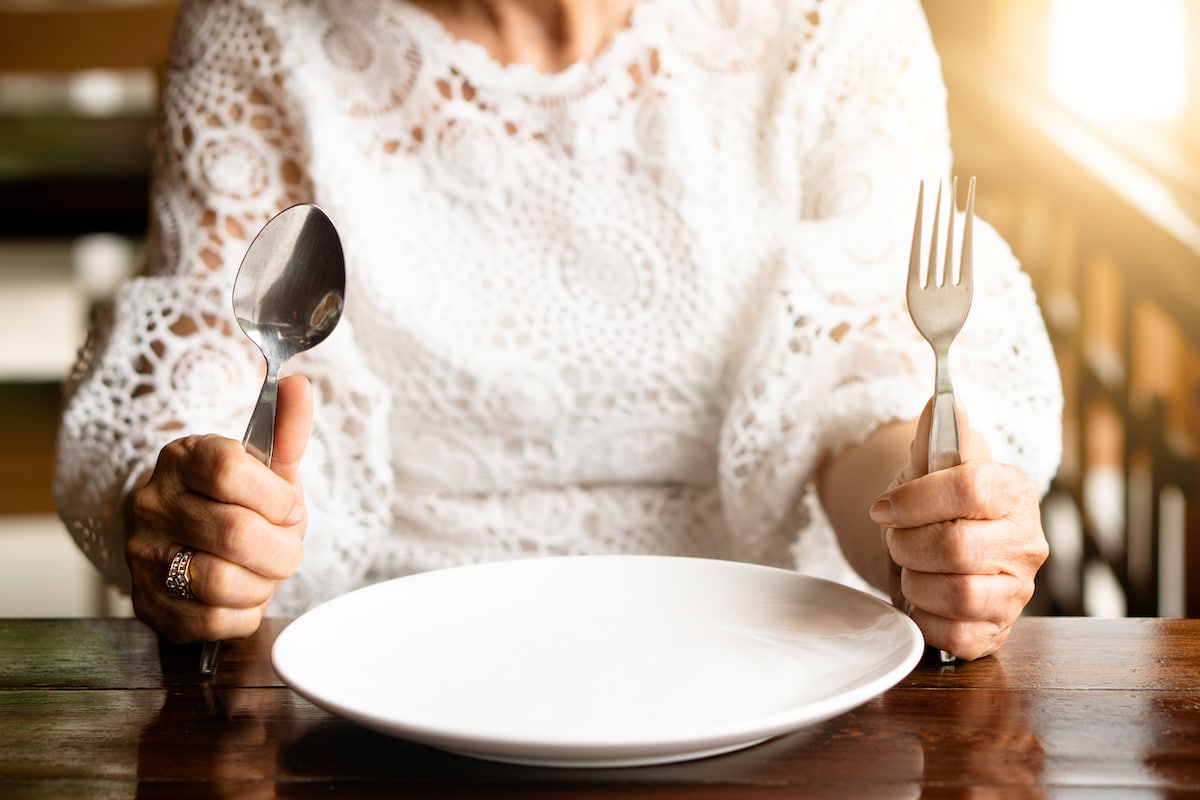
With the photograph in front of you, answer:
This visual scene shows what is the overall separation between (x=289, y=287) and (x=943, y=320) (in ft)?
1.31

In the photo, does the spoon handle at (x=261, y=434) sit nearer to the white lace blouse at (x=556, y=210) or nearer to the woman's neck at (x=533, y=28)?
the white lace blouse at (x=556, y=210)

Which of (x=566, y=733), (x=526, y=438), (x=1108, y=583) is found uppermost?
(x=566, y=733)

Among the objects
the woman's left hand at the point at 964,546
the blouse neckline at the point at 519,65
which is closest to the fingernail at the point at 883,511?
the woman's left hand at the point at 964,546

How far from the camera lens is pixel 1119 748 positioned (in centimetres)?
54

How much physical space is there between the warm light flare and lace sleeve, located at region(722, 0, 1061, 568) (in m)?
3.34

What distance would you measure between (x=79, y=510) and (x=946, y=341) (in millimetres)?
721

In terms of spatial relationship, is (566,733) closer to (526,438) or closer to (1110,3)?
(526,438)

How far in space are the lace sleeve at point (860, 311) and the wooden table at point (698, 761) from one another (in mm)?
265

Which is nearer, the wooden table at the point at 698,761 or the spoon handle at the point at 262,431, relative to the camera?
the wooden table at the point at 698,761

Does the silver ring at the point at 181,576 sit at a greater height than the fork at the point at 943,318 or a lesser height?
lesser

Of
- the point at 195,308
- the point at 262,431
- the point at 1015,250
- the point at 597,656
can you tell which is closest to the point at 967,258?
the point at 597,656

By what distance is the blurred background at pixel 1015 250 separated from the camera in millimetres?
1539

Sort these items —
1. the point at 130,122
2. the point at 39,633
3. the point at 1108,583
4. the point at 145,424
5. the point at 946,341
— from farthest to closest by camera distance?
1. the point at 1108,583
2. the point at 130,122
3. the point at 145,424
4. the point at 39,633
5. the point at 946,341

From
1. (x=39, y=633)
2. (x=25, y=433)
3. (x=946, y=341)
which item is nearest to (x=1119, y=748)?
(x=946, y=341)
